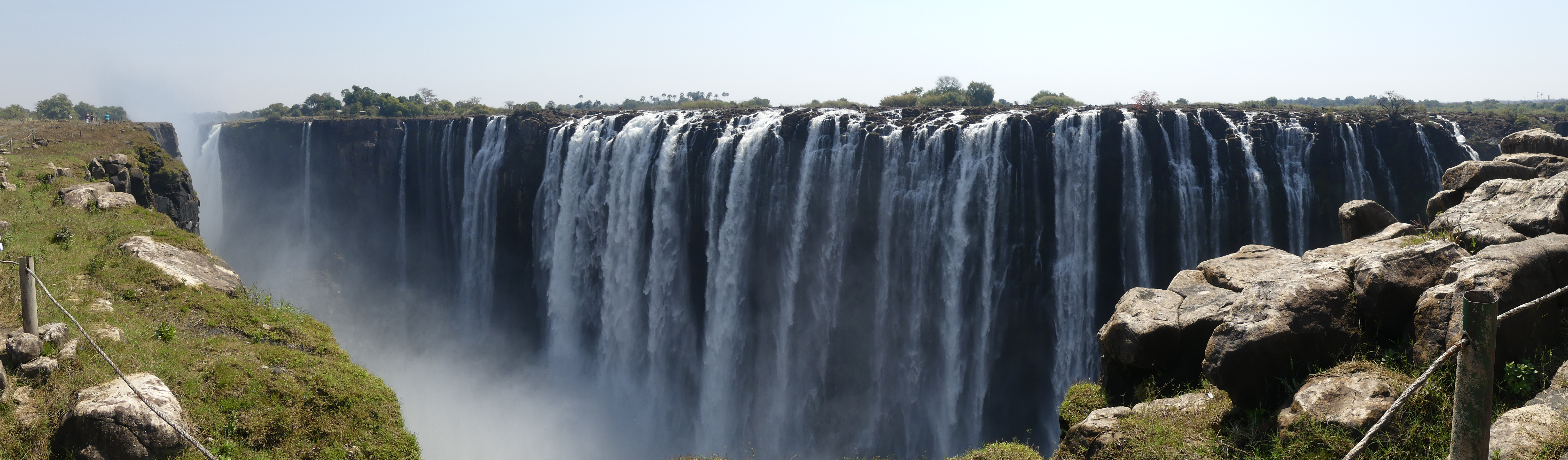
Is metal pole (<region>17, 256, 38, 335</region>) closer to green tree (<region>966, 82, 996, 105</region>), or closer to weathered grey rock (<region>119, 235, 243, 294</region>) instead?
weathered grey rock (<region>119, 235, 243, 294</region>)

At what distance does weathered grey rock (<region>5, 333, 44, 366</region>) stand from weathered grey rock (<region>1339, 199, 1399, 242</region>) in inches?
650

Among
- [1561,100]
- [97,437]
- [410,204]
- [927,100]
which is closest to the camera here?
[97,437]

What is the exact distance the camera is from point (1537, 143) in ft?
37.4

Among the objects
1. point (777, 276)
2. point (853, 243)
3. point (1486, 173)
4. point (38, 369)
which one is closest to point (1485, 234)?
point (1486, 173)

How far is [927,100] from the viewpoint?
4031cm

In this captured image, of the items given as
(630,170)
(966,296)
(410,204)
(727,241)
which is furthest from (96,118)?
(966,296)

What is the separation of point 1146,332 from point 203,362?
11.8 metres

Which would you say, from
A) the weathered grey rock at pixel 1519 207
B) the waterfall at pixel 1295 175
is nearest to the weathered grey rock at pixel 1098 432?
the weathered grey rock at pixel 1519 207

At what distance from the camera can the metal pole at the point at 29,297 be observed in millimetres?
9078

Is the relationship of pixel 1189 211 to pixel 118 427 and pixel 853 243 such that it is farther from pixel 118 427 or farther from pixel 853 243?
pixel 118 427

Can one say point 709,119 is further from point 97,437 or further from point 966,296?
point 97,437

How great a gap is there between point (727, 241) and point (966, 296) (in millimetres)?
8280

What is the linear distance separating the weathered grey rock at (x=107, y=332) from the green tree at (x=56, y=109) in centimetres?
6741

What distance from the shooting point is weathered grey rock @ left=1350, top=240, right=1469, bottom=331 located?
7.06 meters
